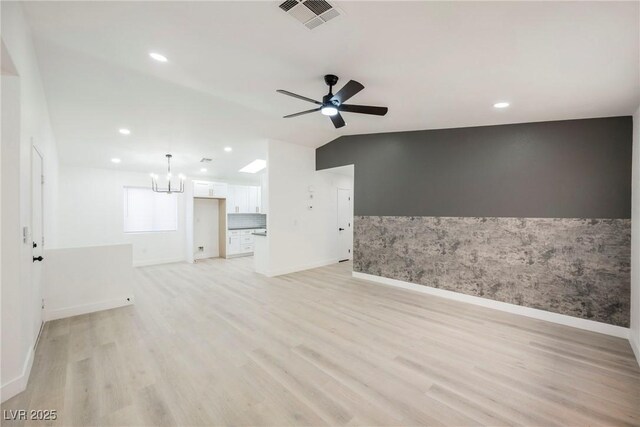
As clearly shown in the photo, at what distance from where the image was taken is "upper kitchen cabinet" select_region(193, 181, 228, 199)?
7230 millimetres

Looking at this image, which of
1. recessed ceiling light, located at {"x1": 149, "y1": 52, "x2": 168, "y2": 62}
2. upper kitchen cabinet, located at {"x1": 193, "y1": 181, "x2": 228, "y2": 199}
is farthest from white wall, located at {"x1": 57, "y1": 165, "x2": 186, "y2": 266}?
recessed ceiling light, located at {"x1": 149, "y1": 52, "x2": 168, "y2": 62}

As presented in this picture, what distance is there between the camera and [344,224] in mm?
7137

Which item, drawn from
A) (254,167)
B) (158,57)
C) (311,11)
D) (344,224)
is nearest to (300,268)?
(344,224)

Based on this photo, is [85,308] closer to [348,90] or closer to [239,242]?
[348,90]

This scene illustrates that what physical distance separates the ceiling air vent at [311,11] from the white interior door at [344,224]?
517 cm

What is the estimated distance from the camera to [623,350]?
8.79 feet

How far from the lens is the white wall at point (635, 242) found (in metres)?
2.62

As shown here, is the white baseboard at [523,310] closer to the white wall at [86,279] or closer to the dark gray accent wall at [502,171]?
the dark gray accent wall at [502,171]

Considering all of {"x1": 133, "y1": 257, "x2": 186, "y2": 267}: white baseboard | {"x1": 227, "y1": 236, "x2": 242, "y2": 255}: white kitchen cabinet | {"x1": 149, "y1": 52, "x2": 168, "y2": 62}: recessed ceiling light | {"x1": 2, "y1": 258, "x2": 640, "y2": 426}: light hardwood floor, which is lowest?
{"x1": 2, "y1": 258, "x2": 640, "y2": 426}: light hardwood floor

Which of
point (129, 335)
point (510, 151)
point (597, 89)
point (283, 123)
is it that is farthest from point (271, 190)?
point (597, 89)

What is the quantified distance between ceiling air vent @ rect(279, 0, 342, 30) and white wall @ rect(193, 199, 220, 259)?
6.85 metres

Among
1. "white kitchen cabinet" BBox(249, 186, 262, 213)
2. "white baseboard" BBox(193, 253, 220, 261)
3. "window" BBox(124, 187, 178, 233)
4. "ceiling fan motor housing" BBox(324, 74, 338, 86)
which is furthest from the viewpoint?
"white kitchen cabinet" BBox(249, 186, 262, 213)

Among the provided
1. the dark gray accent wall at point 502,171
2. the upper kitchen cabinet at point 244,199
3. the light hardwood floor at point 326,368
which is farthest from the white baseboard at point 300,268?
the upper kitchen cabinet at point 244,199

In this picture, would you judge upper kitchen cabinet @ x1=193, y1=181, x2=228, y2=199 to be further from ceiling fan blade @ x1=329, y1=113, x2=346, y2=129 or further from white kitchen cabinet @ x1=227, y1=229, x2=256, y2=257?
ceiling fan blade @ x1=329, y1=113, x2=346, y2=129
